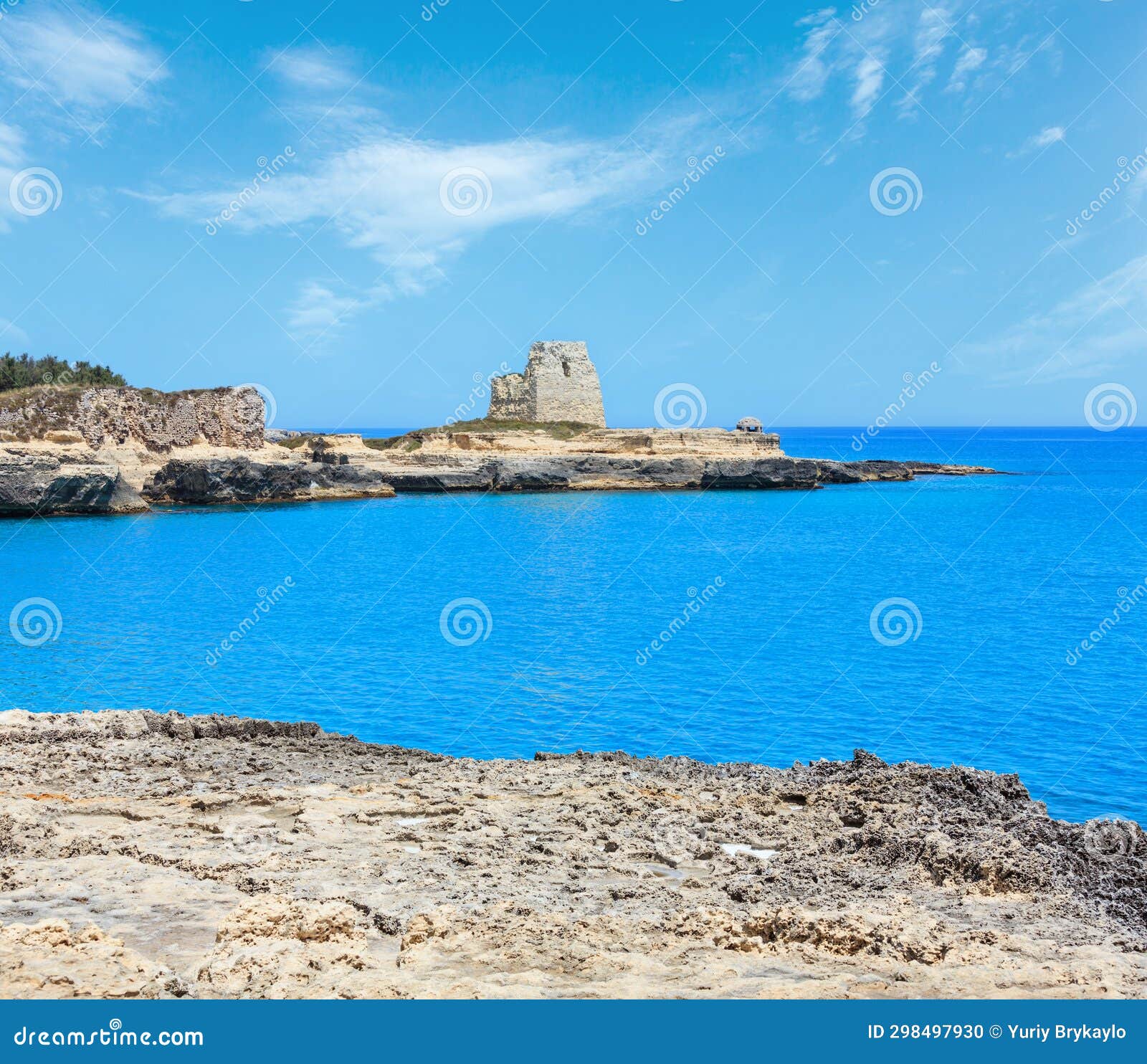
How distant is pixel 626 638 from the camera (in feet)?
77.9

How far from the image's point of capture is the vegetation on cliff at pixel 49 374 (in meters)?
64.1

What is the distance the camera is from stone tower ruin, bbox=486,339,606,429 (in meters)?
86.8

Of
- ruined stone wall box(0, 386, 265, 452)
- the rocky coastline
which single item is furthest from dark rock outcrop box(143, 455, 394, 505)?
ruined stone wall box(0, 386, 265, 452)

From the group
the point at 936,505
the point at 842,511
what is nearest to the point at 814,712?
the point at 842,511

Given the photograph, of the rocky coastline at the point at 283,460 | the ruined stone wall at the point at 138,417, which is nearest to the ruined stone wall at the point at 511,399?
the rocky coastline at the point at 283,460

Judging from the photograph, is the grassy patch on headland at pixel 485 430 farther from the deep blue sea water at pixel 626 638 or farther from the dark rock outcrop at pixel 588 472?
the deep blue sea water at pixel 626 638

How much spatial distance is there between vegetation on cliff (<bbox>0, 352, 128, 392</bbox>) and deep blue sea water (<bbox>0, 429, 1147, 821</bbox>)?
19.1 m

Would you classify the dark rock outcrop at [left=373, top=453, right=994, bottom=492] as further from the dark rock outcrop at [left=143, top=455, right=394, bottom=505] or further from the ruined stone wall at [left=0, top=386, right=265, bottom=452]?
the ruined stone wall at [left=0, top=386, right=265, bottom=452]

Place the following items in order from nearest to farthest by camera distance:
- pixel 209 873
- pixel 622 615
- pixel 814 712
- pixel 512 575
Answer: pixel 209 873, pixel 814 712, pixel 622 615, pixel 512 575

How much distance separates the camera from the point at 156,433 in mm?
62312

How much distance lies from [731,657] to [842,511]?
41.3 meters

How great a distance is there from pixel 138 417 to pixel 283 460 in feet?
32.0

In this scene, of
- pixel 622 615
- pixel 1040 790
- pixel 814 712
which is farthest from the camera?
pixel 622 615

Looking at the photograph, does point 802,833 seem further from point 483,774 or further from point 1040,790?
point 1040,790
